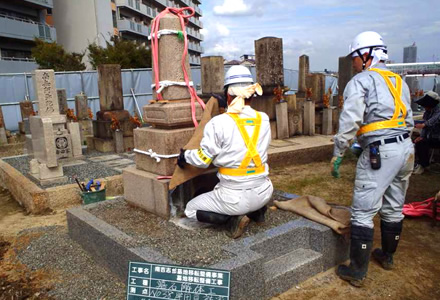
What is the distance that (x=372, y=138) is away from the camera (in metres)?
3.06

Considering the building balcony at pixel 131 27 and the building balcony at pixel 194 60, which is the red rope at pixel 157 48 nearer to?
the building balcony at pixel 131 27

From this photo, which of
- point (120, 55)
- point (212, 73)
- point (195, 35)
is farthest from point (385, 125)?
point (195, 35)

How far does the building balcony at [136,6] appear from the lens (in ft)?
106

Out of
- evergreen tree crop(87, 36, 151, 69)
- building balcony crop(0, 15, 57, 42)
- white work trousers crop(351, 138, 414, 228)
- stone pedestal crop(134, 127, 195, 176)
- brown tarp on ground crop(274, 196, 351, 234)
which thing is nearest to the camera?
white work trousers crop(351, 138, 414, 228)

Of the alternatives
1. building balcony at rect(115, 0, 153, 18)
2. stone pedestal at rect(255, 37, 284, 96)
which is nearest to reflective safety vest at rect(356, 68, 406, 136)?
stone pedestal at rect(255, 37, 284, 96)

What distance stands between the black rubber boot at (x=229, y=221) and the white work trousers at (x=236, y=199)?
4cm

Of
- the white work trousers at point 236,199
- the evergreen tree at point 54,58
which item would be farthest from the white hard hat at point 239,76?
the evergreen tree at point 54,58

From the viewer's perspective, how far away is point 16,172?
700 centimetres

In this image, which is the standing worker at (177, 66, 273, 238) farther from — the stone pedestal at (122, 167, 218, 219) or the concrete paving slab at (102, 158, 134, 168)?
the concrete paving slab at (102, 158, 134, 168)

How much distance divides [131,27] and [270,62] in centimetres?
2739

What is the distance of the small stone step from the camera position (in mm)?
2939

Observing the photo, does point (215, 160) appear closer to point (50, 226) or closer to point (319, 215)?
point (319, 215)

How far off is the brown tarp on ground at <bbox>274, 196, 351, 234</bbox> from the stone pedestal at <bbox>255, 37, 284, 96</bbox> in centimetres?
590

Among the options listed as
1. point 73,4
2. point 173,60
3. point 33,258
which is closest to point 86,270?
point 33,258
